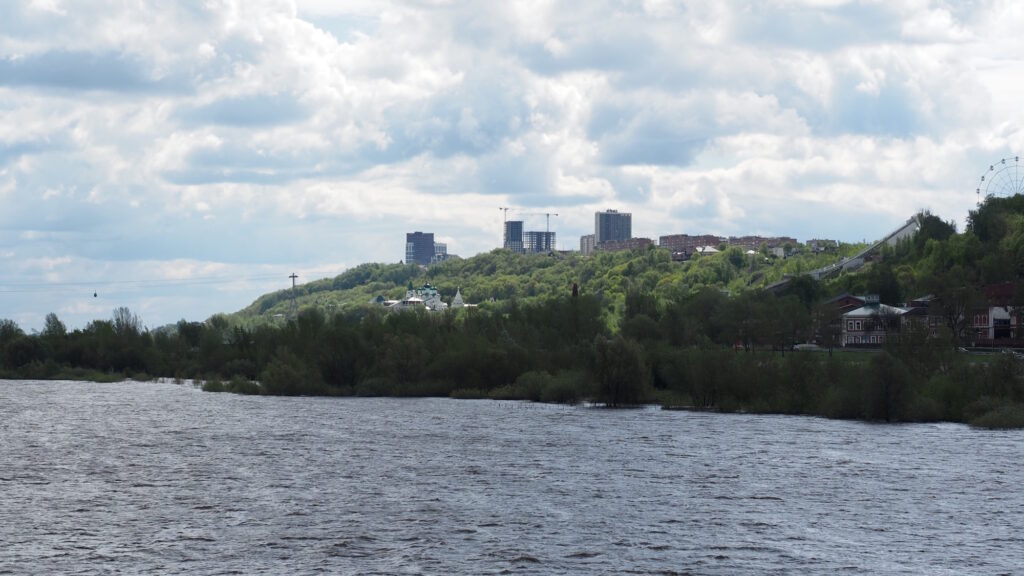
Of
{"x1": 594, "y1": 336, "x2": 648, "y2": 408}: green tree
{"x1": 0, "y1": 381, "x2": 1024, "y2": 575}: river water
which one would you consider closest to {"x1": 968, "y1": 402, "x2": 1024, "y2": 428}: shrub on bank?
{"x1": 0, "y1": 381, "x2": 1024, "y2": 575}: river water

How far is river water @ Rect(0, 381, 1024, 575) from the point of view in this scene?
161 ft

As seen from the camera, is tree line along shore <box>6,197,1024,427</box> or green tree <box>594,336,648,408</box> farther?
green tree <box>594,336,648,408</box>

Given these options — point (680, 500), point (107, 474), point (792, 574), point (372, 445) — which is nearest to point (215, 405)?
point (372, 445)

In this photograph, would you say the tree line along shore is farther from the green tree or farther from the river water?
the river water

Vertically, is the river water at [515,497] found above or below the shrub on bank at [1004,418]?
below

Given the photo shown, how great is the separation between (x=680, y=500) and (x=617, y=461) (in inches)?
594

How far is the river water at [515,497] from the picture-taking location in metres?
49.0

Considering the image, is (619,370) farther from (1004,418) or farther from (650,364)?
(1004,418)

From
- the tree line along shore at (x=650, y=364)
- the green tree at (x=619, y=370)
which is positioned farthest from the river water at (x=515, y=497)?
the green tree at (x=619, y=370)

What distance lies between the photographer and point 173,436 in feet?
322

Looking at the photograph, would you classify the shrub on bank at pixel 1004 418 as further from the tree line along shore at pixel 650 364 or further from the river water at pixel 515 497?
the river water at pixel 515 497

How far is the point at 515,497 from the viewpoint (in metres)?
64.2

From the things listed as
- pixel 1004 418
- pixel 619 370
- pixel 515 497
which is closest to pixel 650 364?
pixel 619 370

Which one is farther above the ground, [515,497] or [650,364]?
[650,364]
